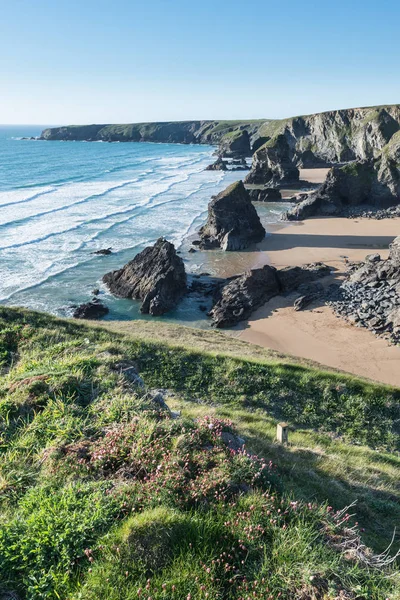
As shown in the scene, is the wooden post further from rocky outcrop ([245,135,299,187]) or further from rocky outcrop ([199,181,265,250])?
rocky outcrop ([245,135,299,187])

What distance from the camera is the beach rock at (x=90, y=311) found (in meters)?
30.0

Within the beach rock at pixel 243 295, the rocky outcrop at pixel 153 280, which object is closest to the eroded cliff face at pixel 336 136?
the rocky outcrop at pixel 153 280

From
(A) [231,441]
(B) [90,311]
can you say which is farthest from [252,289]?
(A) [231,441]

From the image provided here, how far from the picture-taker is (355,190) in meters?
61.9

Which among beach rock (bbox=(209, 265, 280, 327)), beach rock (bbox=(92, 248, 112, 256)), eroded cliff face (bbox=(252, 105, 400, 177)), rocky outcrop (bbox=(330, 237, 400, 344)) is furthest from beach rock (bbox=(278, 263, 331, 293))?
eroded cliff face (bbox=(252, 105, 400, 177))

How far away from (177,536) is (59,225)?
5452cm

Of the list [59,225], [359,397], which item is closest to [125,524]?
[359,397]

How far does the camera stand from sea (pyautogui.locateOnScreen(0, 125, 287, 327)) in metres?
34.6

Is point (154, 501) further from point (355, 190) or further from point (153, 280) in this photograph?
point (355, 190)

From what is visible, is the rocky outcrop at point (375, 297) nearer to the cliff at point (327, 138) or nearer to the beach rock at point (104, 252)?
the beach rock at point (104, 252)

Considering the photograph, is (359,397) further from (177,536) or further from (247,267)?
(247,267)

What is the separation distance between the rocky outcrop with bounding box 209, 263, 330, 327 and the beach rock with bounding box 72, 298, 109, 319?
8.09m

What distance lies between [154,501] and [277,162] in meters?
85.5

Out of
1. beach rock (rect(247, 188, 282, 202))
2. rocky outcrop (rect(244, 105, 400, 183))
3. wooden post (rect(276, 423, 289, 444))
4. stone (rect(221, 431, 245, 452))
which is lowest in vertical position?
wooden post (rect(276, 423, 289, 444))
